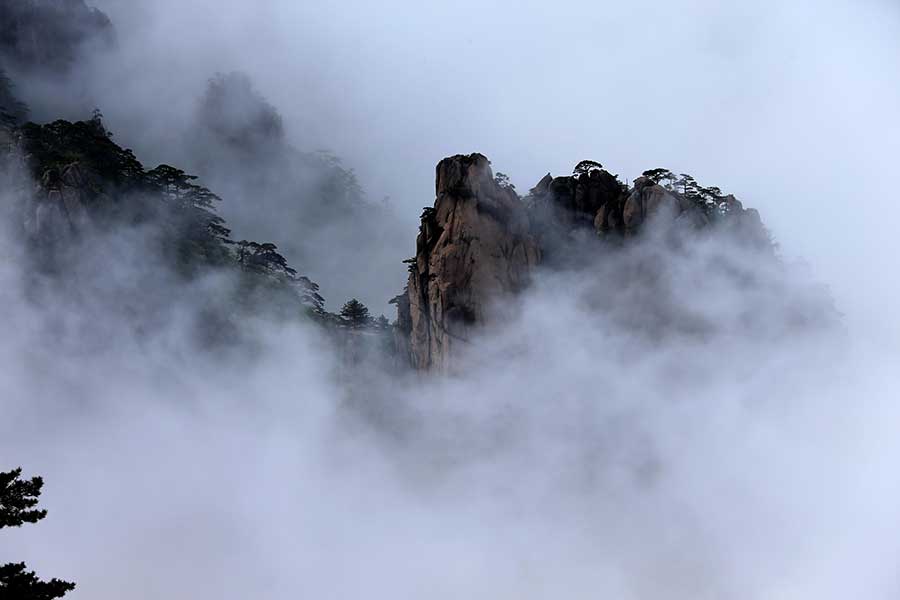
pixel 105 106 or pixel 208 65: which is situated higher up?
pixel 208 65

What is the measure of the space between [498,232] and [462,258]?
4.83 metres

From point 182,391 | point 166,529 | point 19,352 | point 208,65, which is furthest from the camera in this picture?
point 208,65

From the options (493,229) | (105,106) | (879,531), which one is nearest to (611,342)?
(493,229)

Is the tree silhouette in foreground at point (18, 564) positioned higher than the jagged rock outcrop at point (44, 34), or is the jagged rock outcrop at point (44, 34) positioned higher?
the jagged rock outcrop at point (44, 34)

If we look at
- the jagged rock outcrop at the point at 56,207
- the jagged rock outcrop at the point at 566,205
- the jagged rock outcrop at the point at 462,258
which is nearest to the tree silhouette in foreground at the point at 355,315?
the jagged rock outcrop at the point at 462,258

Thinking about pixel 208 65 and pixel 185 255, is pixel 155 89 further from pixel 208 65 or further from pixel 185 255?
pixel 185 255

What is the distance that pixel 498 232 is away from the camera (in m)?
75.1

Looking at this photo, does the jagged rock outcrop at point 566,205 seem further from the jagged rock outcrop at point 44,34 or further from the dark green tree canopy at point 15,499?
the jagged rock outcrop at point 44,34

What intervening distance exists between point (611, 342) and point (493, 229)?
16531 mm

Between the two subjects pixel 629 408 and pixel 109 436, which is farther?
pixel 109 436

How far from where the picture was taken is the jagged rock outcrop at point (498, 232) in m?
72.8

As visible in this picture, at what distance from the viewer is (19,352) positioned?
3482 inches

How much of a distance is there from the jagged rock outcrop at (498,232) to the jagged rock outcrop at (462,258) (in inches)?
3.6

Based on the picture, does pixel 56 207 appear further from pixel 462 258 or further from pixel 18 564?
pixel 18 564
